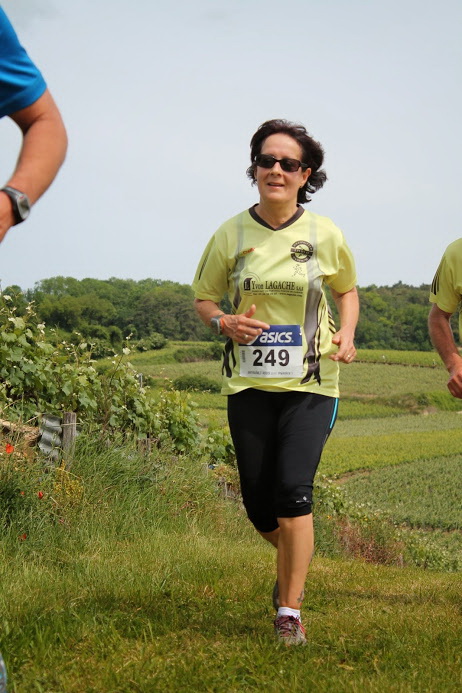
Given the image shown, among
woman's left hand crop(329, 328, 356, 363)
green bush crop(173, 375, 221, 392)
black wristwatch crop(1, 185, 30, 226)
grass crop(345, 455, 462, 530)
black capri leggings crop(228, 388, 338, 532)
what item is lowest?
grass crop(345, 455, 462, 530)

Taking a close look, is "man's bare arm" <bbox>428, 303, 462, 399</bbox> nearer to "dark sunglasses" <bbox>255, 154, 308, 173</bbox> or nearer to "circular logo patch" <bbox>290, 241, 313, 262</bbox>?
A: "circular logo patch" <bbox>290, 241, 313, 262</bbox>

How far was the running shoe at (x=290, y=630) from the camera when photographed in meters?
4.41

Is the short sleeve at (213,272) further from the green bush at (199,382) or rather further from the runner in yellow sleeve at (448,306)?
the green bush at (199,382)

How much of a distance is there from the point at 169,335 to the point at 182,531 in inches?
3088

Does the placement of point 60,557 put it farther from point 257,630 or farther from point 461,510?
point 461,510

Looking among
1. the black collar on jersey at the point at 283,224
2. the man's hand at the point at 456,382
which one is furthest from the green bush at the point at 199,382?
the black collar on jersey at the point at 283,224

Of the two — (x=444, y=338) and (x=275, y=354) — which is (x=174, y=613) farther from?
(x=444, y=338)

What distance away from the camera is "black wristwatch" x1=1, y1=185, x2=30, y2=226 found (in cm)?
253

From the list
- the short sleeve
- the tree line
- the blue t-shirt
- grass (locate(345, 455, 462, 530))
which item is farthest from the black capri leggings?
the tree line

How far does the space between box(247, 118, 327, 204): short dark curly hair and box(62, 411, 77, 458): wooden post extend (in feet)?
11.8

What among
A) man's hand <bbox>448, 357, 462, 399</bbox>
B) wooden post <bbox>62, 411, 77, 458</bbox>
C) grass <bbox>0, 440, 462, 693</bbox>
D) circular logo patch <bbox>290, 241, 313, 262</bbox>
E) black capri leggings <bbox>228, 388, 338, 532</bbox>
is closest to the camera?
grass <bbox>0, 440, 462, 693</bbox>

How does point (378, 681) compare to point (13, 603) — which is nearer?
point (378, 681)

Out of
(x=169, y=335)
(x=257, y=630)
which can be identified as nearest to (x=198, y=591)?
(x=257, y=630)

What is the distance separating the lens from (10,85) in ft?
8.91
